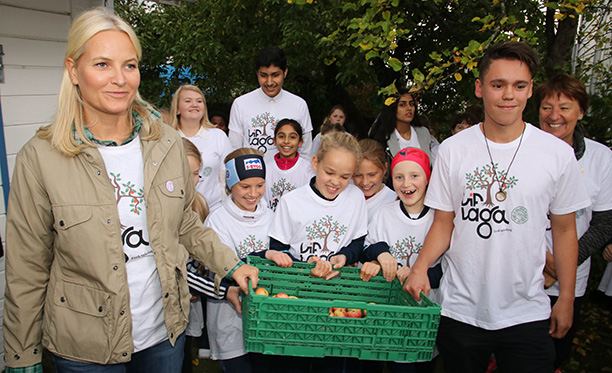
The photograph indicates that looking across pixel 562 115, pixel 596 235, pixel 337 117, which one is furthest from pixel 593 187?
pixel 337 117

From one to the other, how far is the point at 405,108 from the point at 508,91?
3247mm

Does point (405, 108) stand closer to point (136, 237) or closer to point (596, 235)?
point (596, 235)

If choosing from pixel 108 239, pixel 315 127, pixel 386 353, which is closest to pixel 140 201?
pixel 108 239

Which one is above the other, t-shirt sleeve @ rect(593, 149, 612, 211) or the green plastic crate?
t-shirt sleeve @ rect(593, 149, 612, 211)

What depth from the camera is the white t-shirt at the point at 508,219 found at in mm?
2492

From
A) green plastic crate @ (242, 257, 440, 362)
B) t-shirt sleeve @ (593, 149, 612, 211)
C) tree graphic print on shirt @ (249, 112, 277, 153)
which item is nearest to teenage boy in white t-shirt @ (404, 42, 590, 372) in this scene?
green plastic crate @ (242, 257, 440, 362)

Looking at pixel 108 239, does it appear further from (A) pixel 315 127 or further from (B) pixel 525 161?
(A) pixel 315 127

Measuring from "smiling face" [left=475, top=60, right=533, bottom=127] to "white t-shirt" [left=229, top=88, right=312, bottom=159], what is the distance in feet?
9.58

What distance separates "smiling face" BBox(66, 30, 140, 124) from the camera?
200cm

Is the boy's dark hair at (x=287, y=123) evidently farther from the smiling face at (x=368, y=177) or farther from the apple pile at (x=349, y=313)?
the apple pile at (x=349, y=313)

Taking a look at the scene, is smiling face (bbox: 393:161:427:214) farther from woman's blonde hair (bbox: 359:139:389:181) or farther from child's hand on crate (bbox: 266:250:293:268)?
child's hand on crate (bbox: 266:250:293:268)

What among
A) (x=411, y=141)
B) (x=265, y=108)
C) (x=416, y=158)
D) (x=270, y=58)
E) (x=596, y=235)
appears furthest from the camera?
(x=411, y=141)

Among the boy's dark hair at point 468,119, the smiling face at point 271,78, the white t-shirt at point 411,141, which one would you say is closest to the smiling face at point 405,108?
the white t-shirt at point 411,141

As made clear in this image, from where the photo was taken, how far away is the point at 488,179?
2547mm
